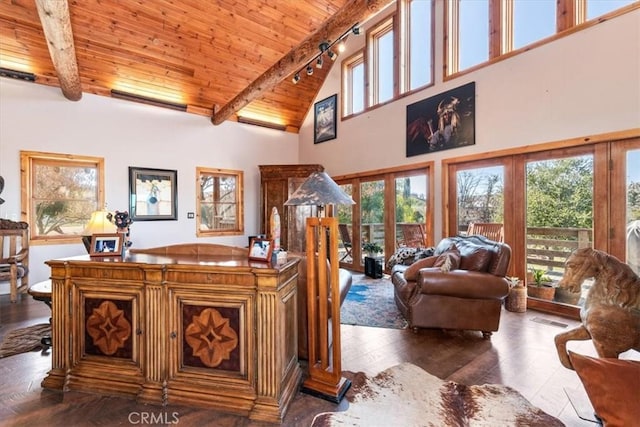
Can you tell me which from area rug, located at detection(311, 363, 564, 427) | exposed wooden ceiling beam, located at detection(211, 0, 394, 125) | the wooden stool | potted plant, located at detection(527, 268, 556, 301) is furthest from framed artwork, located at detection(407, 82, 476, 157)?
the wooden stool

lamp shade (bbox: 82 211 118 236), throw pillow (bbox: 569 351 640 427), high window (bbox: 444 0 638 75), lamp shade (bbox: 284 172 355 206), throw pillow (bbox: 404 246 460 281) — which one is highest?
high window (bbox: 444 0 638 75)

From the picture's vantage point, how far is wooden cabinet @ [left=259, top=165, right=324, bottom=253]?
6.32 m

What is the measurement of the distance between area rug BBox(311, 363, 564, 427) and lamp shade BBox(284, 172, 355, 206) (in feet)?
4.34

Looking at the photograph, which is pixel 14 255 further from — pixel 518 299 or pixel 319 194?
pixel 518 299

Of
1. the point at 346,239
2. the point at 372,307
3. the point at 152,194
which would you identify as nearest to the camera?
the point at 372,307

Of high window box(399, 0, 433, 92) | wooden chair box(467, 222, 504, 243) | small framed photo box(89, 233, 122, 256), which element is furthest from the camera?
high window box(399, 0, 433, 92)

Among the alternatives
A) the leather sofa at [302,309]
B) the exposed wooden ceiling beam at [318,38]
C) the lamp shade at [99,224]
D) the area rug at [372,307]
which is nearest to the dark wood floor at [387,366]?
the area rug at [372,307]

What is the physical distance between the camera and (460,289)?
2801 millimetres

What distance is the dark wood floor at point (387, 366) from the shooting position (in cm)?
178

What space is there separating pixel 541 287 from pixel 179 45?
6600mm

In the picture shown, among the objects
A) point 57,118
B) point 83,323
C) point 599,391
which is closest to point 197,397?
point 83,323

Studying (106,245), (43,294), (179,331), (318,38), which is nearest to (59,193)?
(43,294)

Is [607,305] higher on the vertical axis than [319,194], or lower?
lower

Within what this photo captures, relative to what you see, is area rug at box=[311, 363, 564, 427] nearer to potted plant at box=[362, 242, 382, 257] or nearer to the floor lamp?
the floor lamp
